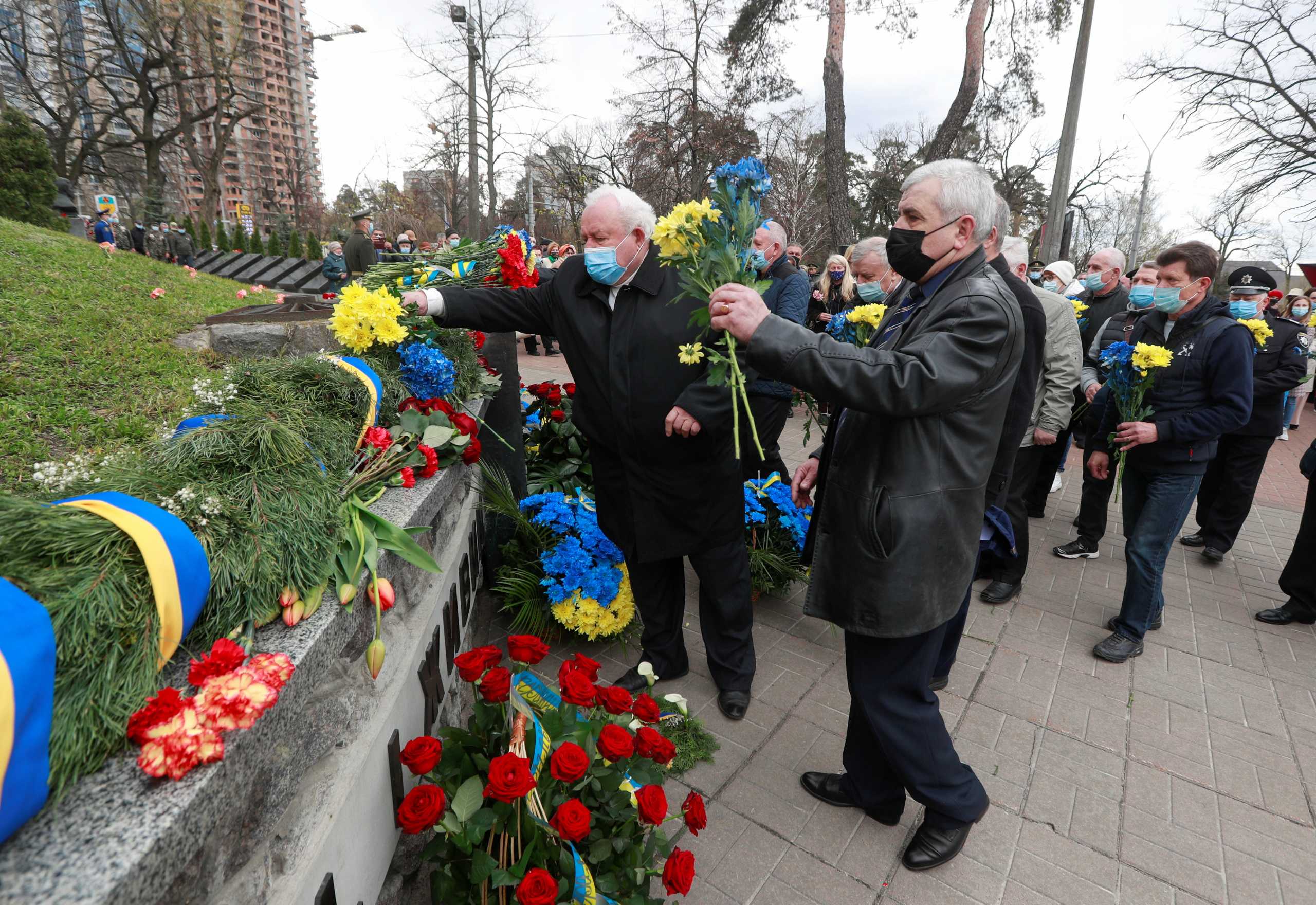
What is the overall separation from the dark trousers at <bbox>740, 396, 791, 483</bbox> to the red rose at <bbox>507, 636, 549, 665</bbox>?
60.6 inches

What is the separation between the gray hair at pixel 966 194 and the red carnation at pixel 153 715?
199 centimetres

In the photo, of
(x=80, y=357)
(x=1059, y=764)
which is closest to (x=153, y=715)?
(x=1059, y=764)

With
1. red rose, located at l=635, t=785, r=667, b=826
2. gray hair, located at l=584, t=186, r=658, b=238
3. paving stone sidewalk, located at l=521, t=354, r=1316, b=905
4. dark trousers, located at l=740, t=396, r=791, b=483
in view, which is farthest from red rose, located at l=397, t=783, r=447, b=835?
dark trousers, located at l=740, t=396, r=791, b=483

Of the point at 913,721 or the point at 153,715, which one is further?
the point at 913,721

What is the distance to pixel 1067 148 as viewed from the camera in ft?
34.0

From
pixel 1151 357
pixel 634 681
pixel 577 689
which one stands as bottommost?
pixel 634 681

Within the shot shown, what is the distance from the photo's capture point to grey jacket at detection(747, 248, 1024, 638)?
5.65 feet

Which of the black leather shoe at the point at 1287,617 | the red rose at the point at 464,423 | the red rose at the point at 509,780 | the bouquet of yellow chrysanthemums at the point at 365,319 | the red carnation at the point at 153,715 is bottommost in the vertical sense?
the black leather shoe at the point at 1287,617

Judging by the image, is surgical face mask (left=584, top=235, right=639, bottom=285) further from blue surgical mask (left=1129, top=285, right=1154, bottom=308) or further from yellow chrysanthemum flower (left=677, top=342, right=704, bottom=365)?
blue surgical mask (left=1129, top=285, right=1154, bottom=308)

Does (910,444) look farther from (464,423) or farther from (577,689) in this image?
(464,423)

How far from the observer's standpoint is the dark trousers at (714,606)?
9.74 feet

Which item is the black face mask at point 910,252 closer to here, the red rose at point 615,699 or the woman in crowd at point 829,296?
the red rose at point 615,699

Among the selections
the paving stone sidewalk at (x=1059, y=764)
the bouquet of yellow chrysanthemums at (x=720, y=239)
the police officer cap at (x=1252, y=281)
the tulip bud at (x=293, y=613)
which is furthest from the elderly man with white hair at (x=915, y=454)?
the police officer cap at (x=1252, y=281)

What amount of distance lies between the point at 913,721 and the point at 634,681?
4.48ft
